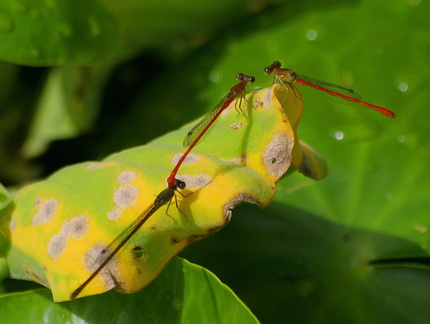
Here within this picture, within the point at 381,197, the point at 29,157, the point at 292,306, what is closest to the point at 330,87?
the point at 381,197

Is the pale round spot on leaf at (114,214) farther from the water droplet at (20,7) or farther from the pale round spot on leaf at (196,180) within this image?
the water droplet at (20,7)

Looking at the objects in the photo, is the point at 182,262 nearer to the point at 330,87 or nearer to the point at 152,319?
the point at 152,319

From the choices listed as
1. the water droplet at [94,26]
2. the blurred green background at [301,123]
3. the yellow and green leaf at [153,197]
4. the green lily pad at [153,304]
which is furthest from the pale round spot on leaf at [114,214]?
the water droplet at [94,26]

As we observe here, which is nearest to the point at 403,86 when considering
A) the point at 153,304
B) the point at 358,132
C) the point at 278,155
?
the point at 358,132

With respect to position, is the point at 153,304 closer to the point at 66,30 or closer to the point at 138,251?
the point at 138,251

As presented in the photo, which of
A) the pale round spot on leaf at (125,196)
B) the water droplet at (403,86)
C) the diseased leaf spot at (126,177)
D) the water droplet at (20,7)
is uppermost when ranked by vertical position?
the water droplet at (403,86)
